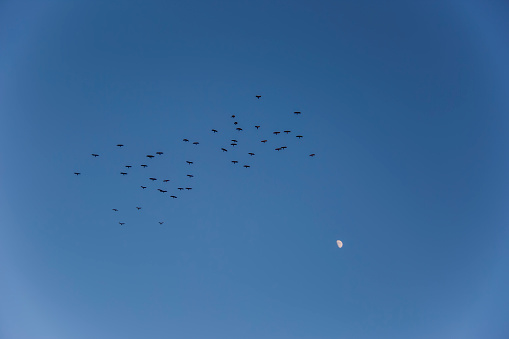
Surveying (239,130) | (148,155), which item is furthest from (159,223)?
(239,130)

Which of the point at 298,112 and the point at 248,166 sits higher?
the point at 298,112

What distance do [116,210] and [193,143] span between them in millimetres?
13493

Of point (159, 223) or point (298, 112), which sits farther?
point (159, 223)

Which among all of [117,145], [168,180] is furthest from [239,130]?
[117,145]

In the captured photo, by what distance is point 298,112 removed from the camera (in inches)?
1837

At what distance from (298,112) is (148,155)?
19127 mm

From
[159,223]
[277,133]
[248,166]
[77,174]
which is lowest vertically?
[159,223]

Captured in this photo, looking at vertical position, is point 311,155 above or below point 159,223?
above

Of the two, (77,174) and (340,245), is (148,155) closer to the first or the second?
(77,174)

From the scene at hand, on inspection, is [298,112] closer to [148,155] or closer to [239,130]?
[239,130]

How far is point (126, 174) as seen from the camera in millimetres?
49688

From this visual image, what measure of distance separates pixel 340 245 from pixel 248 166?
16.1 m

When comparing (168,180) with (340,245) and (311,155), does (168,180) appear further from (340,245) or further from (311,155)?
(340,245)

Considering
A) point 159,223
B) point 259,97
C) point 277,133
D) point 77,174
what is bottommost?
point 159,223
